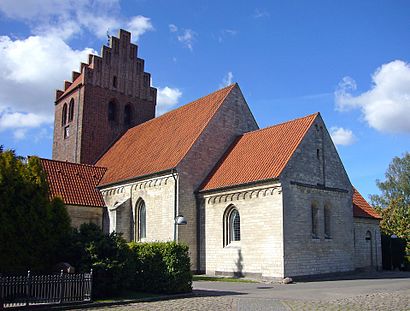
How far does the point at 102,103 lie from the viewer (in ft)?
128

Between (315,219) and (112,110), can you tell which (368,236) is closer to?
(315,219)

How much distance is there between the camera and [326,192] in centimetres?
2609

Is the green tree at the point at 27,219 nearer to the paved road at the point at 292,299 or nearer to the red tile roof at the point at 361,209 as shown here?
the paved road at the point at 292,299

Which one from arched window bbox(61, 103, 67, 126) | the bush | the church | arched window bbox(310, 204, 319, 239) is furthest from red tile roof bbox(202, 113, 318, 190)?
arched window bbox(61, 103, 67, 126)

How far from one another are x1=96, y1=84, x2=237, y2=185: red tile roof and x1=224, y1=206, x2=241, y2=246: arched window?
13.5 feet

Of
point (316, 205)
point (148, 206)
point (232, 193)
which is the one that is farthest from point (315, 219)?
point (148, 206)

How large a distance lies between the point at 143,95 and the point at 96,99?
4.46 meters

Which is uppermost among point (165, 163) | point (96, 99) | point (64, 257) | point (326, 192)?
point (96, 99)

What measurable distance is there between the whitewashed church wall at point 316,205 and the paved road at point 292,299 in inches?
169

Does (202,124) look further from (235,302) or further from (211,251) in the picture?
(235,302)

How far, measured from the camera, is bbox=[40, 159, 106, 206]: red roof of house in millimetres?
30203

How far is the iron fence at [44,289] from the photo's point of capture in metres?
14.2

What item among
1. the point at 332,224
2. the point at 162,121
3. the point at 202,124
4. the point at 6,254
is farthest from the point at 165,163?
the point at 6,254

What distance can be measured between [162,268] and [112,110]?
24150 millimetres
